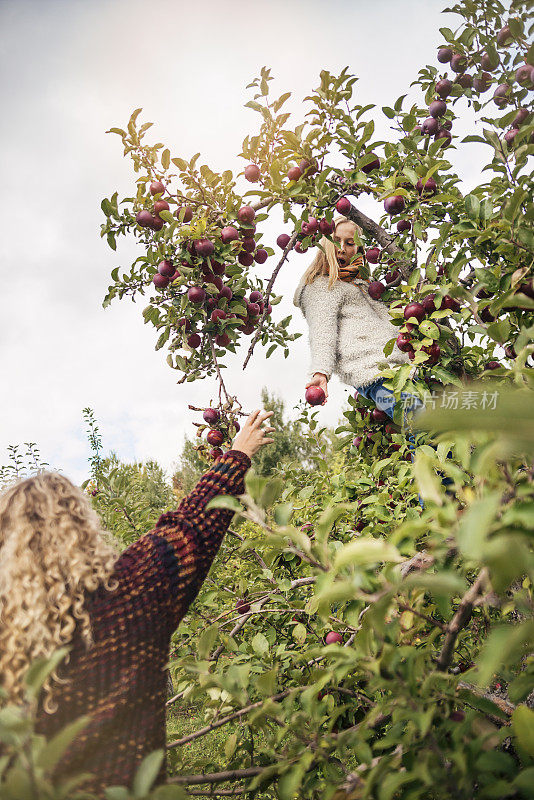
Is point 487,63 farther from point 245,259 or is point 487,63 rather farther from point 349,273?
point 245,259

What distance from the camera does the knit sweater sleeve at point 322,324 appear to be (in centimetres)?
239

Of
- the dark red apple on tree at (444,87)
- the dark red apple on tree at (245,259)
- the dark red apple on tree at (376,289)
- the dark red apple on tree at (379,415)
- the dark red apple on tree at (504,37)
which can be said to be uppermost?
the dark red apple on tree at (504,37)

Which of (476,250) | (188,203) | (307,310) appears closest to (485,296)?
(476,250)

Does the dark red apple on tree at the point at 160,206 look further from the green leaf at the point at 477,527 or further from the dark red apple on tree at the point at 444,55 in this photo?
the green leaf at the point at 477,527

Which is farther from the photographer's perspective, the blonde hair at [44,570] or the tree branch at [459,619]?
the blonde hair at [44,570]

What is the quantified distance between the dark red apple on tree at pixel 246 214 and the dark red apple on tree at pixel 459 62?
46.5 inches

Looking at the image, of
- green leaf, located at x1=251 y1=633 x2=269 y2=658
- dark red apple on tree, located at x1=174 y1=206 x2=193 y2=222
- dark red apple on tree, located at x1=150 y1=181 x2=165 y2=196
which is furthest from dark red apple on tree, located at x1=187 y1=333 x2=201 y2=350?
green leaf, located at x1=251 y1=633 x2=269 y2=658

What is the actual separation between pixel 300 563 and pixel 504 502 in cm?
141

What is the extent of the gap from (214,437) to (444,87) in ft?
6.12

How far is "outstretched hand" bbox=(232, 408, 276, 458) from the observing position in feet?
5.21

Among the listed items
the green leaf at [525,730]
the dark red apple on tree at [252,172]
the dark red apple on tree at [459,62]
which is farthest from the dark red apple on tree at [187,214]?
the green leaf at [525,730]

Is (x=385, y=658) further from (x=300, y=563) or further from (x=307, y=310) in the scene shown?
(x=307, y=310)

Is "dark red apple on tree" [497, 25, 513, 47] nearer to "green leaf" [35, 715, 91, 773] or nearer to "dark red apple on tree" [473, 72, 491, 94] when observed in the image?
"dark red apple on tree" [473, 72, 491, 94]

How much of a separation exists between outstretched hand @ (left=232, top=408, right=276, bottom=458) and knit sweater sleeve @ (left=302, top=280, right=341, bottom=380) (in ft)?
2.42
